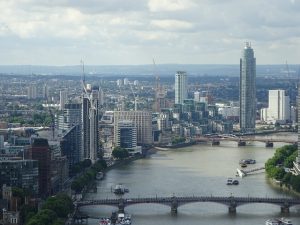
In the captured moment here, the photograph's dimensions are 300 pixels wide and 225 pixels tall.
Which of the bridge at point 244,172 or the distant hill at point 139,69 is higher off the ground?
the distant hill at point 139,69

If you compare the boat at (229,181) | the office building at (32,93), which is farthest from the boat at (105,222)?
the office building at (32,93)

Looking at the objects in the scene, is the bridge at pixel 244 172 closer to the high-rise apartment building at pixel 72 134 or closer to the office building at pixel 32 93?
the high-rise apartment building at pixel 72 134

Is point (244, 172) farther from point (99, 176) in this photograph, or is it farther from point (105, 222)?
point (105, 222)

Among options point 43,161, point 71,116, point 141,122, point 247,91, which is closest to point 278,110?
point 247,91

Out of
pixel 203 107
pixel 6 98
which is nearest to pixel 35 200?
pixel 203 107

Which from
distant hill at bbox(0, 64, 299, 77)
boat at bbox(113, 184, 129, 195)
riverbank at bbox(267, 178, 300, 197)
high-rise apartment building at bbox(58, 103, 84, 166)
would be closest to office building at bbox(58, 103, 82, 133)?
high-rise apartment building at bbox(58, 103, 84, 166)

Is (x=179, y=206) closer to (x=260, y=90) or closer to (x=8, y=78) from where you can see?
(x=260, y=90)
